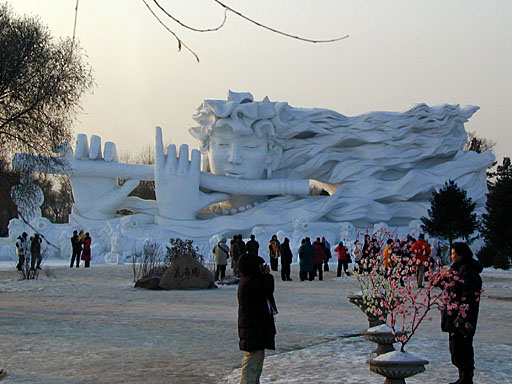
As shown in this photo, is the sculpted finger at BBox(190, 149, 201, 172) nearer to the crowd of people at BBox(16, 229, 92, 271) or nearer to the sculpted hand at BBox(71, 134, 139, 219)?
the sculpted hand at BBox(71, 134, 139, 219)

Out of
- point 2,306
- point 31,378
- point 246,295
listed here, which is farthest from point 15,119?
point 246,295

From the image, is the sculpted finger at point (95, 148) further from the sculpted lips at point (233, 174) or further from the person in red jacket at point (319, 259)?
the person in red jacket at point (319, 259)

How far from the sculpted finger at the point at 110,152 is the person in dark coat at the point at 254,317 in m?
25.3

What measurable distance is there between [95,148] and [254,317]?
83.5ft

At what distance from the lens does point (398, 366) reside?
5703mm

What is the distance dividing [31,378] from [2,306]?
6.46 m

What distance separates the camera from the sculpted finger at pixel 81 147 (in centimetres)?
3033

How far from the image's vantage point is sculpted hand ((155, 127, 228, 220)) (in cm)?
3064

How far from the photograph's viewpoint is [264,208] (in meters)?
31.8

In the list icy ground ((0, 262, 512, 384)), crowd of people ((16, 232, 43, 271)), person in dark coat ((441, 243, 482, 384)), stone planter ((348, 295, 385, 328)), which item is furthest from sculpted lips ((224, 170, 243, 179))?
person in dark coat ((441, 243, 482, 384))

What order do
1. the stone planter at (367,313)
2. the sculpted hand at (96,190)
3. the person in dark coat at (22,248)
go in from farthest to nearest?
1. the sculpted hand at (96,190)
2. the person in dark coat at (22,248)
3. the stone planter at (367,313)

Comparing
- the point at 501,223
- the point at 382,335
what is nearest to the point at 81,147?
the point at 501,223

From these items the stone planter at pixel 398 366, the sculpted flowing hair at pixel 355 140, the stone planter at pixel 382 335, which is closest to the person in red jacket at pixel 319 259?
the sculpted flowing hair at pixel 355 140

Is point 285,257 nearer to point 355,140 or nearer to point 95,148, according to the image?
point 95,148
